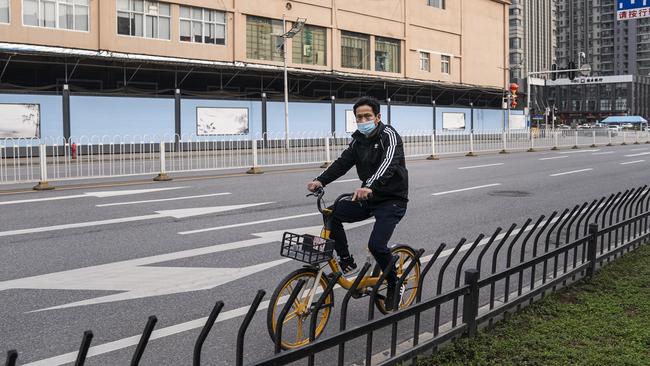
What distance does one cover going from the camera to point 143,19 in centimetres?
3338

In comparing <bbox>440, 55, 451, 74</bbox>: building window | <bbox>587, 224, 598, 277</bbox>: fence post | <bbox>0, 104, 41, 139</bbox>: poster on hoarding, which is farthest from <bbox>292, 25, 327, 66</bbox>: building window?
<bbox>587, 224, 598, 277</bbox>: fence post

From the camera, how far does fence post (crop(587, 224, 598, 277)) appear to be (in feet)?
19.4

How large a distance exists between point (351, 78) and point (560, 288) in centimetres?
3531

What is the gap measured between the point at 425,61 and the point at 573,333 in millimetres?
48351

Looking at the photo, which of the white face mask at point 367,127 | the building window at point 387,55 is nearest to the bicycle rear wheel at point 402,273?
the white face mask at point 367,127

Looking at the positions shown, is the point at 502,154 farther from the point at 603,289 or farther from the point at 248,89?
the point at 603,289

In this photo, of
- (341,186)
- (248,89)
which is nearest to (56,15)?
(248,89)

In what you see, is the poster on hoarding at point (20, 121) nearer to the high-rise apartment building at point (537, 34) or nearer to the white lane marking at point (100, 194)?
the white lane marking at point (100, 194)

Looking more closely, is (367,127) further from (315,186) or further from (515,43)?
(515,43)

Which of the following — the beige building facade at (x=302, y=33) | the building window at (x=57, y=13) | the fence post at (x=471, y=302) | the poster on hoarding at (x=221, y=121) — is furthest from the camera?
the poster on hoarding at (x=221, y=121)

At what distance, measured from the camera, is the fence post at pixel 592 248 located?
19.4 feet

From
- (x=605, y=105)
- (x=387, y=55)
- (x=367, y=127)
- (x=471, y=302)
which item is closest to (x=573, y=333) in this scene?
(x=471, y=302)

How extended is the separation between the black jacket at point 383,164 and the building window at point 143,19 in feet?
101

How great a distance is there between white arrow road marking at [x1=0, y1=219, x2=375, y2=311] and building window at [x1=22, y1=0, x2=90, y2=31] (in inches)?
1063
